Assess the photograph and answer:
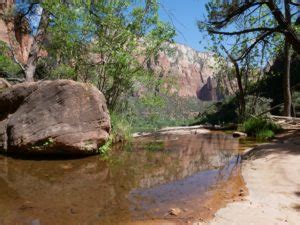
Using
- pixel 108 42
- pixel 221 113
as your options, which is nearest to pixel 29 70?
pixel 108 42

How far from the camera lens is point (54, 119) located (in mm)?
7301

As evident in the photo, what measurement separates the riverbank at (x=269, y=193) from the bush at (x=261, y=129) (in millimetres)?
4224

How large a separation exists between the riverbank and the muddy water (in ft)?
0.79

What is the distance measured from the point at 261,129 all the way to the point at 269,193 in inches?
309

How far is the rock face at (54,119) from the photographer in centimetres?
718

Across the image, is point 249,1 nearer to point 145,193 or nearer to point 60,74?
point 60,74

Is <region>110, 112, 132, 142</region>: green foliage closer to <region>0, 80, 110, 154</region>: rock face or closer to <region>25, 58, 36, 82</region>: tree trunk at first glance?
<region>0, 80, 110, 154</region>: rock face

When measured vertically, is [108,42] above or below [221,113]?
above

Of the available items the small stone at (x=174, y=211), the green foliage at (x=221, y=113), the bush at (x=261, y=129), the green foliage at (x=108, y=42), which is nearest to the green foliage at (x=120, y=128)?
the green foliage at (x=108, y=42)

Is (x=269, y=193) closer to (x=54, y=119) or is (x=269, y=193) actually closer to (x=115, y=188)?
(x=115, y=188)

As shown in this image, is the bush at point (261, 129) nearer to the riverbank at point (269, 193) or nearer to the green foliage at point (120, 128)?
A: the riverbank at point (269, 193)

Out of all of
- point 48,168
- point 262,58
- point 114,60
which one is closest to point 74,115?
point 48,168

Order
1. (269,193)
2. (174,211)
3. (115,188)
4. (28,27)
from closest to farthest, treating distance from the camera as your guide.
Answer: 1. (174,211)
2. (269,193)
3. (115,188)
4. (28,27)

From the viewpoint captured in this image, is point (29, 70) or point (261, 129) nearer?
point (261, 129)
